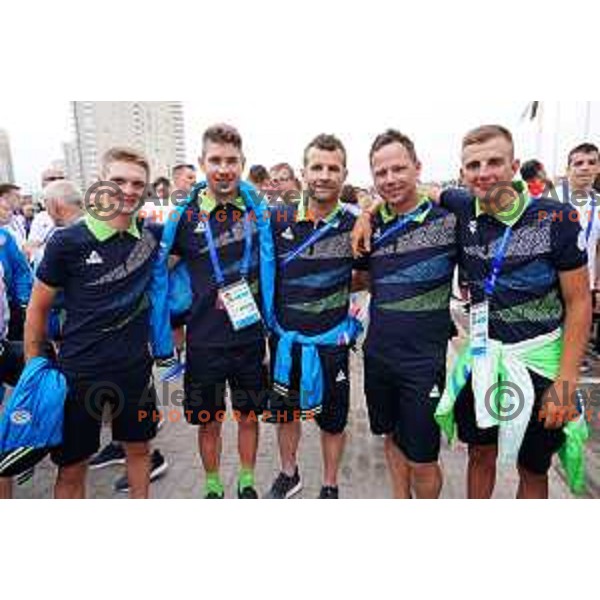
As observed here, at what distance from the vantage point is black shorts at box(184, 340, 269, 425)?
2660 millimetres

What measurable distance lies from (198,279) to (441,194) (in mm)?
1391

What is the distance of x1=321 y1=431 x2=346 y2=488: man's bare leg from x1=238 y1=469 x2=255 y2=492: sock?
0.46m

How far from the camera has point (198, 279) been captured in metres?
2.65

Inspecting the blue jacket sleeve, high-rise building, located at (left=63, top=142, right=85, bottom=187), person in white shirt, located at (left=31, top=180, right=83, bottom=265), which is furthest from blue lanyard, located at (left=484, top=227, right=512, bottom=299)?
high-rise building, located at (left=63, top=142, right=85, bottom=187)

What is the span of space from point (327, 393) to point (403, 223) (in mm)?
1057

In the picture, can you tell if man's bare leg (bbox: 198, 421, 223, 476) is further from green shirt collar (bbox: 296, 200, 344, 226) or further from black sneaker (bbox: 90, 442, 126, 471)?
green shirt collar (bbox: 296, 200, 344, 226)

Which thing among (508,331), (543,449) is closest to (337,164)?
(508,331)

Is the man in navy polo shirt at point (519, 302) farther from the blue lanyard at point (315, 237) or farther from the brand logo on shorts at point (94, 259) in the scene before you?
the brand logo on shorts at point (94, 259)

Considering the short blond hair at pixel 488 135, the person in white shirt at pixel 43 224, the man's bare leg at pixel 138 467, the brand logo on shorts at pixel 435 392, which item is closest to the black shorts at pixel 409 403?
the brand logo on shorts at pixel 435 392

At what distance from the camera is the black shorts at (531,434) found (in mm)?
2115

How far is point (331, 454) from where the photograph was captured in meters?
2.90

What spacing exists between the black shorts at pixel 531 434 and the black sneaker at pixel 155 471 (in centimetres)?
210

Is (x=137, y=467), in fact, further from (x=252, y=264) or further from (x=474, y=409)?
(x=474, y=409)

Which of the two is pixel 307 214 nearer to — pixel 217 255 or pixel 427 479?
pixel 217 255
